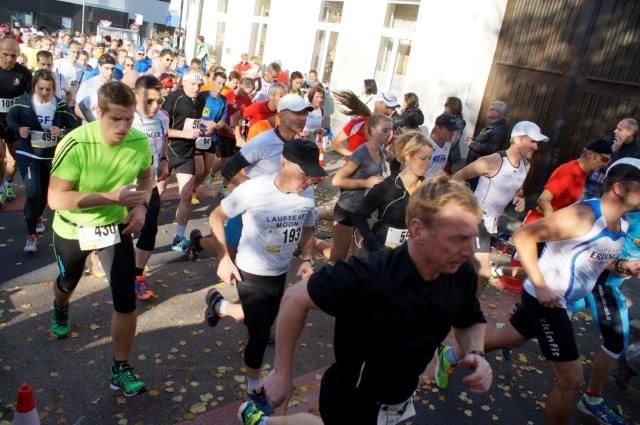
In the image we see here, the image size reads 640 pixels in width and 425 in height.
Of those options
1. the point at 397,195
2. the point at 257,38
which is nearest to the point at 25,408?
the point at 397,195

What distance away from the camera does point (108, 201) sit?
123 inches

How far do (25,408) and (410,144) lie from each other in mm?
3033

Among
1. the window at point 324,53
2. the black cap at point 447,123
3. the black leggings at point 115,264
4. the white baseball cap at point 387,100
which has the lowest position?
the black leggings at point 115,264

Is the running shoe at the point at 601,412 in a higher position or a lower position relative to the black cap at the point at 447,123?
lower

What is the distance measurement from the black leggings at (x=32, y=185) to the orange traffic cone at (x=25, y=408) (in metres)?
3.53

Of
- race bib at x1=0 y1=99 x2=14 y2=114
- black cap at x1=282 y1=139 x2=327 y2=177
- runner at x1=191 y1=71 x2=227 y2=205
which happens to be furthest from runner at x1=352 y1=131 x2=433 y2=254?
race bib at x1=0 y1=99 x2=14 y2=114

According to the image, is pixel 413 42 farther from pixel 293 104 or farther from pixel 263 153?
pixel 263 153

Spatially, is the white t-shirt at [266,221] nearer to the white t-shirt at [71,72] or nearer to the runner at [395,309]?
the runner at [395,309]

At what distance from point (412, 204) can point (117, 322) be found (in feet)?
7.37

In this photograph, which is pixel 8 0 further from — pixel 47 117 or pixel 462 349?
pixel 462 349

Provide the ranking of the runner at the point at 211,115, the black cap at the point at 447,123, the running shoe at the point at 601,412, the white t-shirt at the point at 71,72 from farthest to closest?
1. the white t-shirt at the point at 71,72
2. the runner at the point at 211,115
3. the black cap at the point at 447,123
4. the running shoe at the point at 601,412

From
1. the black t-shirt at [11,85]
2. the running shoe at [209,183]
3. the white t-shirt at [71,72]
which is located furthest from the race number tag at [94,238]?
the white t-shirt at [71,72]

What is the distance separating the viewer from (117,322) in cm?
331

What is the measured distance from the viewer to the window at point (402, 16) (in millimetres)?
13320
